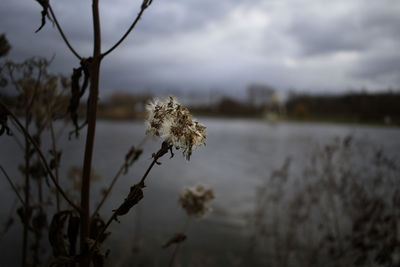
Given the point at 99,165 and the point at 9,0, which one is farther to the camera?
the point at 99,165

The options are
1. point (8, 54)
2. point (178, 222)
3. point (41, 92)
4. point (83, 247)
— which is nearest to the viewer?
point (83, 247)

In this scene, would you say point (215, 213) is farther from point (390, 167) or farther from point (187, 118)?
point (187, 118)

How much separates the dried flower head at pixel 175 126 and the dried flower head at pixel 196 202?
53.2 inches

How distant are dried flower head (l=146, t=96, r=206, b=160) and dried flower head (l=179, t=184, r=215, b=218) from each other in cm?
135

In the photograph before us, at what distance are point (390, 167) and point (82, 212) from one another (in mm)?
5412

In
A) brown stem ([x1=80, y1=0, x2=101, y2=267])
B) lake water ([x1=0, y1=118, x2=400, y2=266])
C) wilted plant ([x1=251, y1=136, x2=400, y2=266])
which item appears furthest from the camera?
wilted plant ([x1=251, y1=136, x2=400, y2=266])

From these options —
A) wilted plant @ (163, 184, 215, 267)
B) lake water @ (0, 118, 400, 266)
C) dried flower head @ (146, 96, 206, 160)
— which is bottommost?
lake water @ (0, 118, 400, 266)

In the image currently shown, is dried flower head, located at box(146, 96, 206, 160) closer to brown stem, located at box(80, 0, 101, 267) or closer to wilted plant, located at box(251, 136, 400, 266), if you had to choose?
brown stem, located at box(80, 0, 101, 267)

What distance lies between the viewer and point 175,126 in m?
1.12

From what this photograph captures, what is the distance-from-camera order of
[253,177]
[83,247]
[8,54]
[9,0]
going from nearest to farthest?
1. [83,247]
2. [9,0]
3. [8,54]
4. [253,177]

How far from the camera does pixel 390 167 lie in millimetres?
4902

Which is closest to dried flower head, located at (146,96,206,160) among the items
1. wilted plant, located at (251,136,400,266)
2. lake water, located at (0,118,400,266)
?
lake water, located at (0,118,400,266)

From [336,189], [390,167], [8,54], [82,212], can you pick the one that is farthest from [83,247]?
[390,167]

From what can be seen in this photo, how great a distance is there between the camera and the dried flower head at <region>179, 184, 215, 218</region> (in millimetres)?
2404
